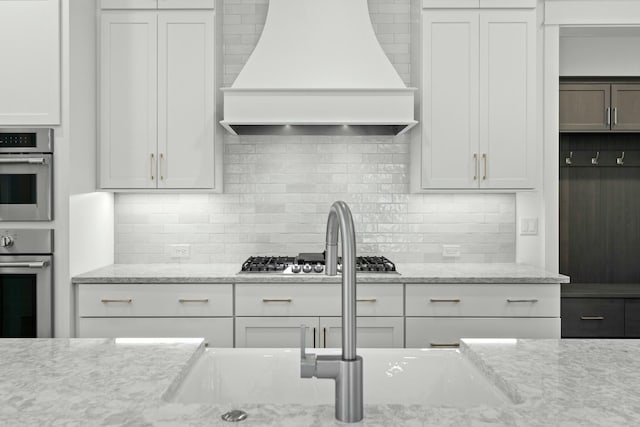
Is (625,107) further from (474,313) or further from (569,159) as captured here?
(474,313)

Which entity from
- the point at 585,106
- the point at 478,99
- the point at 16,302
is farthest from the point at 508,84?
the point at 16,302

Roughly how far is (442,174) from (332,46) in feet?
3.59

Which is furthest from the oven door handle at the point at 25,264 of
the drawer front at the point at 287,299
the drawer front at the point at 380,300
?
the drawer front at the point at 380,300

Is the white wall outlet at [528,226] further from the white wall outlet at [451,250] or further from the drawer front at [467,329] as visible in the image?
the drawer front at [467,329]

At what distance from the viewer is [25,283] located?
9.23 ft

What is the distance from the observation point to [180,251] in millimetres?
3562

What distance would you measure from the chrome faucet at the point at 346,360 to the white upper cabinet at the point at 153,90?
8.24 feet

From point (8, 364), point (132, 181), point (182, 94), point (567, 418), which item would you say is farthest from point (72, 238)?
point (567, 418)

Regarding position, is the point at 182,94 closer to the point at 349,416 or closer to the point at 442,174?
the point at 442,174

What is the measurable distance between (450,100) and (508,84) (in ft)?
1.28

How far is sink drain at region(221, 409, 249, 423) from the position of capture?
879 mm

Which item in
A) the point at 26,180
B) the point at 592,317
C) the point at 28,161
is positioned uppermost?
the point at 28,161

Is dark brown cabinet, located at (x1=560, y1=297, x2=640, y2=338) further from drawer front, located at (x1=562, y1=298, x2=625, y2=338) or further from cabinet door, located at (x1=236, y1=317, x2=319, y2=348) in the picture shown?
cabinet door, located at (x1=236, y1=317, x2=319, y2=348)

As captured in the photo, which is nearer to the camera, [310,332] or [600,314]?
[310,332]
